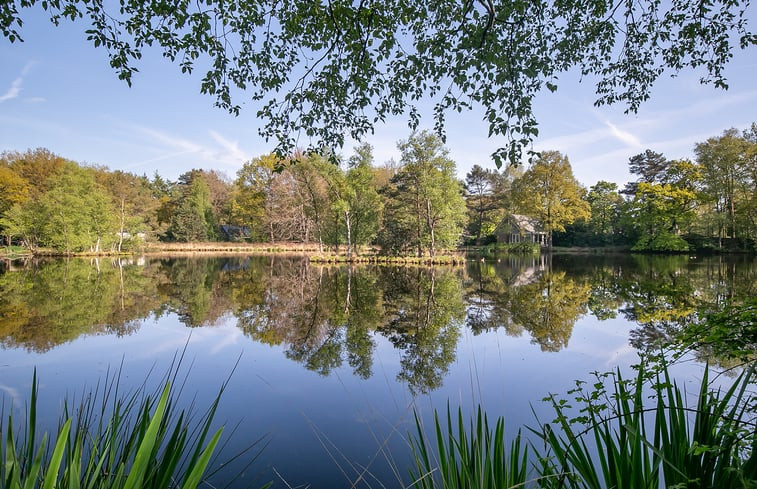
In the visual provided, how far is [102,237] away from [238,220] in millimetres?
18082

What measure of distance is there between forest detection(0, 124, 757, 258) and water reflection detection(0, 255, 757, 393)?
12.2 m

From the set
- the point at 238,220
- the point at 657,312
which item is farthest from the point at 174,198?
the point at 657,312

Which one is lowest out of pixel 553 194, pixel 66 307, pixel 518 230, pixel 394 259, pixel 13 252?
pixel 66 307

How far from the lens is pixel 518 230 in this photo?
4669 centimetres

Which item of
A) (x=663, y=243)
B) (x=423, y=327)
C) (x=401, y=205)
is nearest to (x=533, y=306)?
(x=423, y=327)

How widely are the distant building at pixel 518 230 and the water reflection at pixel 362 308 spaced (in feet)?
90.7

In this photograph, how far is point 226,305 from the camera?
12.5m

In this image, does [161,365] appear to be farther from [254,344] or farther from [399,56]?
[399,56]

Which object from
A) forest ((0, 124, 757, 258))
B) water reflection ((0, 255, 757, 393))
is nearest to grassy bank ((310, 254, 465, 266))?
forest ((0, 124, 757, 258))

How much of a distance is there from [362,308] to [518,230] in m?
38.8

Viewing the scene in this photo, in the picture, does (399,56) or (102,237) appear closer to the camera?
(399,56)

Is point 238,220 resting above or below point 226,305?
above

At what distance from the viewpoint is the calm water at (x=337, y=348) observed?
14.5 ft

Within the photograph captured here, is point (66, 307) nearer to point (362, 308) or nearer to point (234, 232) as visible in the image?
point (362, 308)
